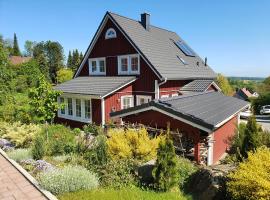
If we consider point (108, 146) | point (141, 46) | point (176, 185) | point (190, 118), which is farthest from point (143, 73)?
point (176, 185)

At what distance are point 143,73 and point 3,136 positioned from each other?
9713mm

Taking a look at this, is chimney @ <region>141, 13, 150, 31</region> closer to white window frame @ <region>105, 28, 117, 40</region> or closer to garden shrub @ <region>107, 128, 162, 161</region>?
white window frame @ <region>105, 28, 117, 40</region>

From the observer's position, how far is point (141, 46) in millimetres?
18453

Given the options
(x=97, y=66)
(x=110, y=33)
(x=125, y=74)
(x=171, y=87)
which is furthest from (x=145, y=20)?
(x=171, y=87)

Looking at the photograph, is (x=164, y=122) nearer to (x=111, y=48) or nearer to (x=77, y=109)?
(x=77, y=109)

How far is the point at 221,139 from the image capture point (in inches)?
482

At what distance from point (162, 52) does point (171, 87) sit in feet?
10.2

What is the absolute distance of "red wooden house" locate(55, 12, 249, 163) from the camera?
17.3m

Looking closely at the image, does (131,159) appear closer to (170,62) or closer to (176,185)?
(176,185)

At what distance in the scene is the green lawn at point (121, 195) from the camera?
6230 mm

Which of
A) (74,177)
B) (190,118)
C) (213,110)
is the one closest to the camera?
(74,177)

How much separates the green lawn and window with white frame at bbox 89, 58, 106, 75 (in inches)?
604

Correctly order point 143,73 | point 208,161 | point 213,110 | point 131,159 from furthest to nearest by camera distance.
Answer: point 143,73 → point 213,110 → point 208,161 → point 131,159

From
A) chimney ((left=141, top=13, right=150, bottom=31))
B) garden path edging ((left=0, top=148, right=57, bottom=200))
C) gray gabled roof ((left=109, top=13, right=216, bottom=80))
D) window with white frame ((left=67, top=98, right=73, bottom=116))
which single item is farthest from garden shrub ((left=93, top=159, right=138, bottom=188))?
chimney ((left=141, top=13, right=150, bottom=31))
